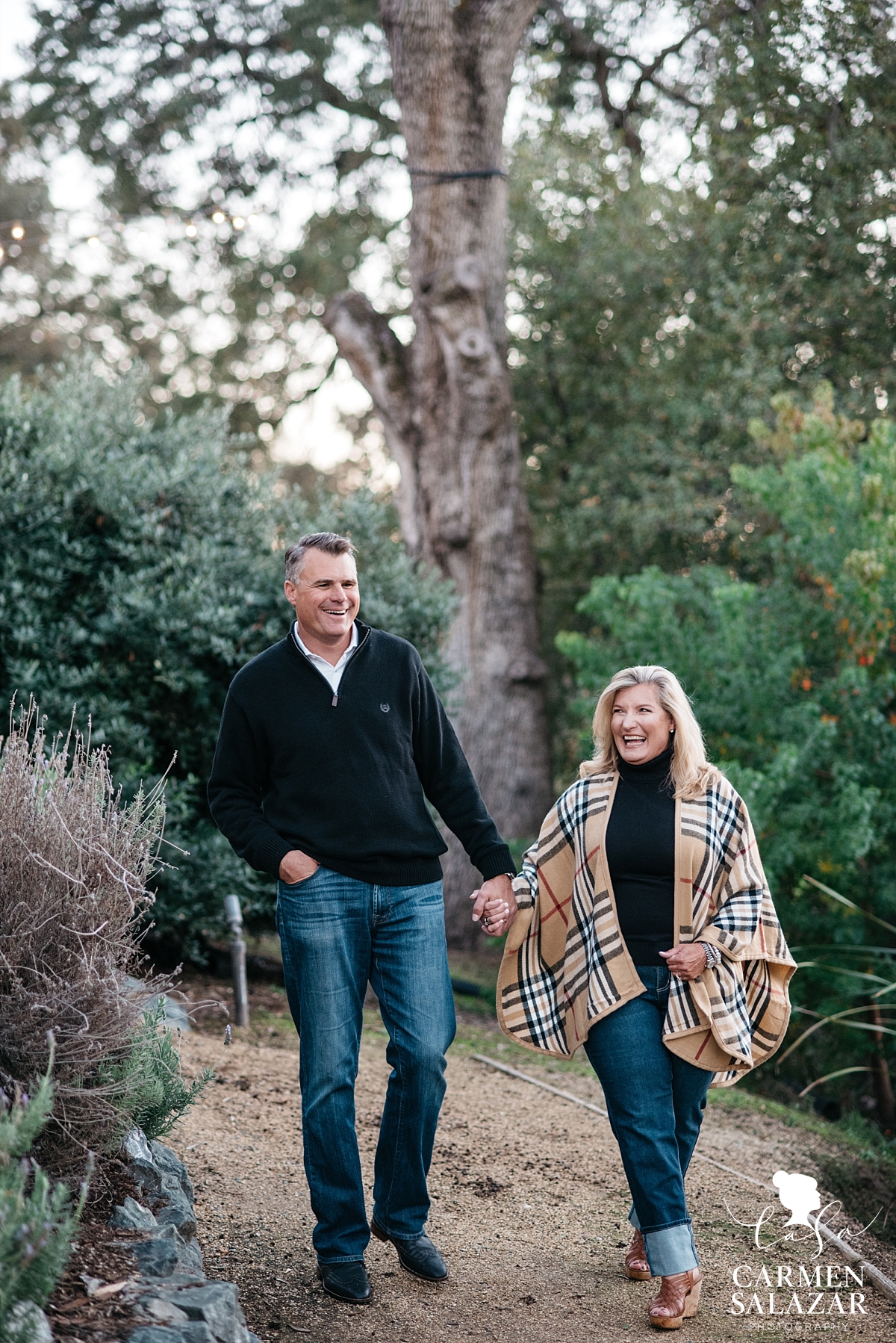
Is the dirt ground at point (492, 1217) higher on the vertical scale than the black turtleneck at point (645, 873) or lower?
lower

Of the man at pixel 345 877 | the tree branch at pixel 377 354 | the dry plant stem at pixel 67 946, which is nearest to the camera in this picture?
the dry plant stem at pixel 67 946

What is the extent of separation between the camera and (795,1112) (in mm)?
6418

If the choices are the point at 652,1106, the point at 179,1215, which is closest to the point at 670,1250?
the point at 652,1106

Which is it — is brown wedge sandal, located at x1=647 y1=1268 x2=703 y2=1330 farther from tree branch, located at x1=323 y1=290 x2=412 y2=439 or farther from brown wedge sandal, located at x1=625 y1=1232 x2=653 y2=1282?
tree branch, located at x1=323 y1=290 x2=412 y2=439

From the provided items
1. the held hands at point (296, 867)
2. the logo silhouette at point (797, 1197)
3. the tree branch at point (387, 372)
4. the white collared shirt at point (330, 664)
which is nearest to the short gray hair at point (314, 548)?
the white collared shirt at point (330, 664)

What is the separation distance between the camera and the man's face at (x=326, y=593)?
3.47 m

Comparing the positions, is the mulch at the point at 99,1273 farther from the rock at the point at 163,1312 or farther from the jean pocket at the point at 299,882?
the jean pocket at the point at 299,882

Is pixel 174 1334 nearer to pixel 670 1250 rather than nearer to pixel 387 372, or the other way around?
pixel 670 1250

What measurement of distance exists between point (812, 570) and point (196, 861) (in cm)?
436

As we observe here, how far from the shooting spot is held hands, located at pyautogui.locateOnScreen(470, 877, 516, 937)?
356 cm

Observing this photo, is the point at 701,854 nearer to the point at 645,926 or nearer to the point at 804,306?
the point at 645,926

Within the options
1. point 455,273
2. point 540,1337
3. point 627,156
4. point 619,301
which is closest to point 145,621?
point 540,1337

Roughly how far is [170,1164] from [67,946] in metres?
0.84

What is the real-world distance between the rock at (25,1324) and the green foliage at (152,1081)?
790 mm
